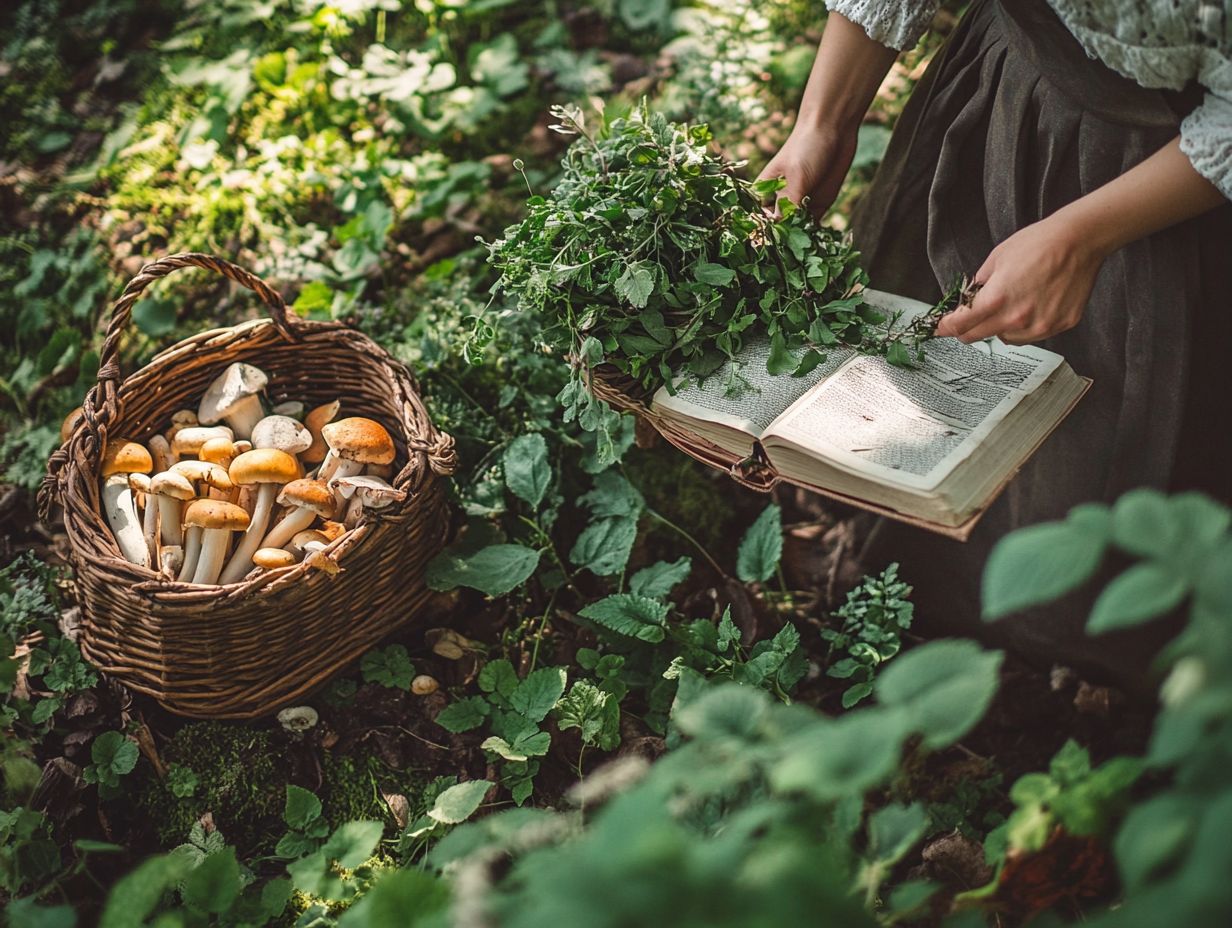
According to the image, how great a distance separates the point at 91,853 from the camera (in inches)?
73.4

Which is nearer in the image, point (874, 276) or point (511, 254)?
point (511, 254)

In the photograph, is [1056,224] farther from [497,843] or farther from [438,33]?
[438,33]

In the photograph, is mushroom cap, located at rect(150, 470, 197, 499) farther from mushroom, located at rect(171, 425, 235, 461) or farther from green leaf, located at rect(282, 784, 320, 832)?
green leaf, located at rect(282, 784, 320, 832)

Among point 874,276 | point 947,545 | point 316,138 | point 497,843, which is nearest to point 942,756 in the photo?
point 947,545

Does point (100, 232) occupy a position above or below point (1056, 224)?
below

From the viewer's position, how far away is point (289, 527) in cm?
207

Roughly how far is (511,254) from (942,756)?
5.16 ft

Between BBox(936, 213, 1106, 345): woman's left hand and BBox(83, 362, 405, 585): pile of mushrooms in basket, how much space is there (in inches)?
48.1

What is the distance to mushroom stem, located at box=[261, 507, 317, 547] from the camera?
206 centimetres

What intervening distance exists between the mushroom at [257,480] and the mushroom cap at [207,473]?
2 centimetres

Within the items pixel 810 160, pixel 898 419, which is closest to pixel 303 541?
pixel 898 419

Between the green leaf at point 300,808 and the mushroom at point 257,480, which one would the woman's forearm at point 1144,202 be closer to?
the mushroom at point 257,480

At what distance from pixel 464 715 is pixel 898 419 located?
115cm

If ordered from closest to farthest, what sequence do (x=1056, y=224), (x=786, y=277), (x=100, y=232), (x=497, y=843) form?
(x=497, y=843), (x=1056, y=224), (x=786, y=277), (x=100, y=232)
